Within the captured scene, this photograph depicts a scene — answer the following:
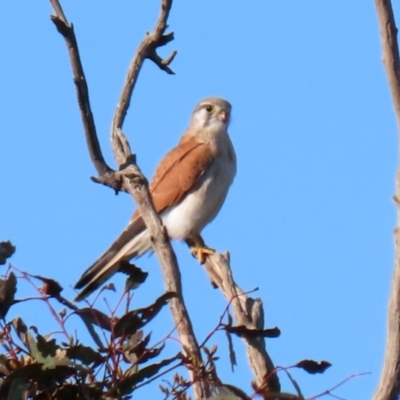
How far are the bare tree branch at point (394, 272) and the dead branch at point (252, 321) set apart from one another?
24 centimetres

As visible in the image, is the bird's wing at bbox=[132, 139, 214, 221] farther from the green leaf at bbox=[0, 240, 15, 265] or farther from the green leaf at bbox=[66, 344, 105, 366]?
the green leaf at bbox=[66, 344, 105, 366]

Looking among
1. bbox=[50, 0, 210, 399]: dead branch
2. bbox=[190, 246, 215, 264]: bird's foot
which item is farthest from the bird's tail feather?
bbox=[50, 0, 210, 399]: dead branch

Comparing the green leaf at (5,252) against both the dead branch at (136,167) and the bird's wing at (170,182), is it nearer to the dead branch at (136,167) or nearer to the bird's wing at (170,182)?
the dead branch at (136,167)

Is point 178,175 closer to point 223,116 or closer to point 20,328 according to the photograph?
point 223,116

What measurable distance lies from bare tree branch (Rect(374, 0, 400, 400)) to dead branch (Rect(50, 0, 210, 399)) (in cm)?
40

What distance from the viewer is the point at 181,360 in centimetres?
223

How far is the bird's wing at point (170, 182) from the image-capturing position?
6.02 m

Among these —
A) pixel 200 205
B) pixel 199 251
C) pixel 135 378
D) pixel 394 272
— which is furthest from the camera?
pixel 200 205

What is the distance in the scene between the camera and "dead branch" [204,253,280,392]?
2.40 meters

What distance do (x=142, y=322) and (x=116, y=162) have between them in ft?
1.64

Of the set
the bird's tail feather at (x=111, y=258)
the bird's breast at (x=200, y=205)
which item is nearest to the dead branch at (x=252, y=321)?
the bird's tail feather at (x=111, y=258)

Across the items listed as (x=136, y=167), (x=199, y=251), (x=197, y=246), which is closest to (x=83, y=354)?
(x=136, y=167)

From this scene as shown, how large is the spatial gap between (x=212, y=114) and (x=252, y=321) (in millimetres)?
4726

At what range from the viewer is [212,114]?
737 centimetres
